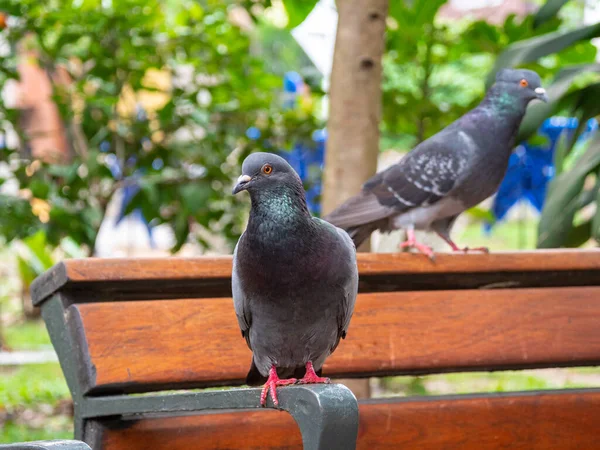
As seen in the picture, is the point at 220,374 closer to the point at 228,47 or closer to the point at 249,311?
the point at 249,311

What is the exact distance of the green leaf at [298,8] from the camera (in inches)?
124

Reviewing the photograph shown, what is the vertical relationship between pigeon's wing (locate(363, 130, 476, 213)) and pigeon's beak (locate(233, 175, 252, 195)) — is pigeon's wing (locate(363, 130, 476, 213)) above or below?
below

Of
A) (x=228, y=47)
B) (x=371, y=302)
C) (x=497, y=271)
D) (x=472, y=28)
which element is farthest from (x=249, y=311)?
(x=472, y=28)

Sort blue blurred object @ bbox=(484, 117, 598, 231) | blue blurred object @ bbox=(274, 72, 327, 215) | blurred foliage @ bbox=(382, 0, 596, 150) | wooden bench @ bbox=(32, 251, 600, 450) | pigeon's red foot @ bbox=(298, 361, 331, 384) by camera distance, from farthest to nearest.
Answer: blue blurred object @ bbox=(484, 117, 598, 231)
blue blurred object @ bbox=(274, 72, 327, 215)
blurred foliage @ bbox=(382, 0, 596, 150)
wooden bench @ bbox=(32, 251, 600, 450)
pigeon's red foot @ bbox=(298, 361, 331, 384)

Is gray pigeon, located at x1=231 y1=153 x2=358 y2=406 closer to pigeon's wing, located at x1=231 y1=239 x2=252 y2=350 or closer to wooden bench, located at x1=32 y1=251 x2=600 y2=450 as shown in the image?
pigeon's wing, located at x1=231 y1=239 x2=252 y2=350

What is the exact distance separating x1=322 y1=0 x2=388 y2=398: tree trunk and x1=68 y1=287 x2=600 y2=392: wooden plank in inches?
34.3

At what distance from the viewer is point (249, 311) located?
157 centimetres

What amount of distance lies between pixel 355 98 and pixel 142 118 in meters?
1.44

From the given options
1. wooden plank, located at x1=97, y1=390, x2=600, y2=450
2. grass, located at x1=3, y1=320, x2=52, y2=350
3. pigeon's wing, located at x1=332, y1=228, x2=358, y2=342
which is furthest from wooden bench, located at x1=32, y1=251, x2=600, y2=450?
grass, located at x1=3, y1=320, x2=52, y2=350

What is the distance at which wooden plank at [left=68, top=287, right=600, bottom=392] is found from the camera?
5.51 feet

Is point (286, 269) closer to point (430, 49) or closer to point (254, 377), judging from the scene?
point (254, 377)

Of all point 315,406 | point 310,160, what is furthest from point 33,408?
point 315,406

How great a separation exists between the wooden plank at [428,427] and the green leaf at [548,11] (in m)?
1.74

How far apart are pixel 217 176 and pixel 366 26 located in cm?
113
